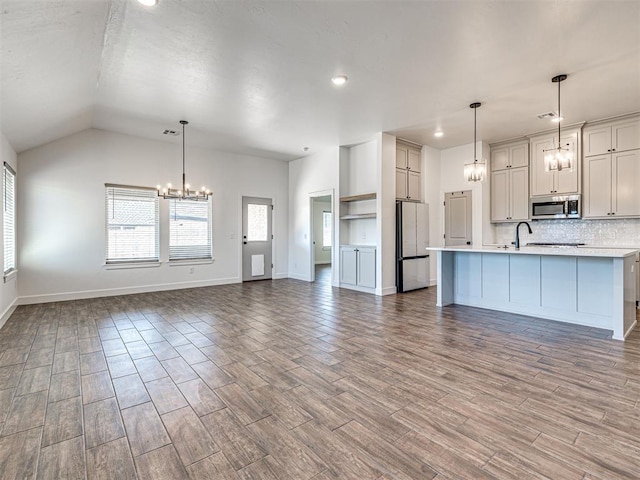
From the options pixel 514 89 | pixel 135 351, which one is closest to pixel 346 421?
pixel 135 351

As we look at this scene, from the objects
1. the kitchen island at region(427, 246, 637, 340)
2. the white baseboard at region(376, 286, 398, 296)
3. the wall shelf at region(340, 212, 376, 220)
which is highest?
the wall shelf at region(340, 212, 376, 220)

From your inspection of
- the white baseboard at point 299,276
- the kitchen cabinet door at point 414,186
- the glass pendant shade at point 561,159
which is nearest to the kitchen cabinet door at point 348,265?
the white baseboard at point 299,276

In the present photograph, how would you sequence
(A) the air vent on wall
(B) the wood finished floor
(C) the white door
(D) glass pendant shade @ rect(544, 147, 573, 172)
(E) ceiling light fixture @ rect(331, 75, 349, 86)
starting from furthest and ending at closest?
(C) the white door → (A) the air vent on wall → (D) glass pendant shade @ rect(544, 147, 573, 172) → (E) ceiling light fixture @ rect(331, 75, 349, 86) → (B) the wood finished floor

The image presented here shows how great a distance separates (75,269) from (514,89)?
7.69 metres

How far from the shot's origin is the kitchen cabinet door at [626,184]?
5.16 meters

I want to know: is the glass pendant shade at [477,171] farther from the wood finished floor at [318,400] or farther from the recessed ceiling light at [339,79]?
the recessed ceiling light at [339,79]

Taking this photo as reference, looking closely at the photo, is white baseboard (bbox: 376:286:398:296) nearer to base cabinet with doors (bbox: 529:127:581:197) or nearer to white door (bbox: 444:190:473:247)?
white door (bbox: 444:190:473:247)

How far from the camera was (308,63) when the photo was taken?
3.53 meters

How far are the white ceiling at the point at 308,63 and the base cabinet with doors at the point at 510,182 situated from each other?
0.93 metres

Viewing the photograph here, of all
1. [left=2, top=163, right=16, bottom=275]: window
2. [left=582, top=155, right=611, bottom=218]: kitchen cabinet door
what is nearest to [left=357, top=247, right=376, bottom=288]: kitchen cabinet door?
[left=582, top=155, right=611, bottom=218]: kitchen cabinet door

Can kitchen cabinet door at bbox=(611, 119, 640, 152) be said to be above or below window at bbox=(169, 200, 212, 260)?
above

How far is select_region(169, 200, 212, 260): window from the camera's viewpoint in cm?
691

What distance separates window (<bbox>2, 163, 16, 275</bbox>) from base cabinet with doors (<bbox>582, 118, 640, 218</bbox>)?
9335mm

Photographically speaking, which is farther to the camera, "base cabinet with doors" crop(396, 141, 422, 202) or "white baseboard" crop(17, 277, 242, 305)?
"base cabinet with doors" crop(396, 141, 422, 202)
